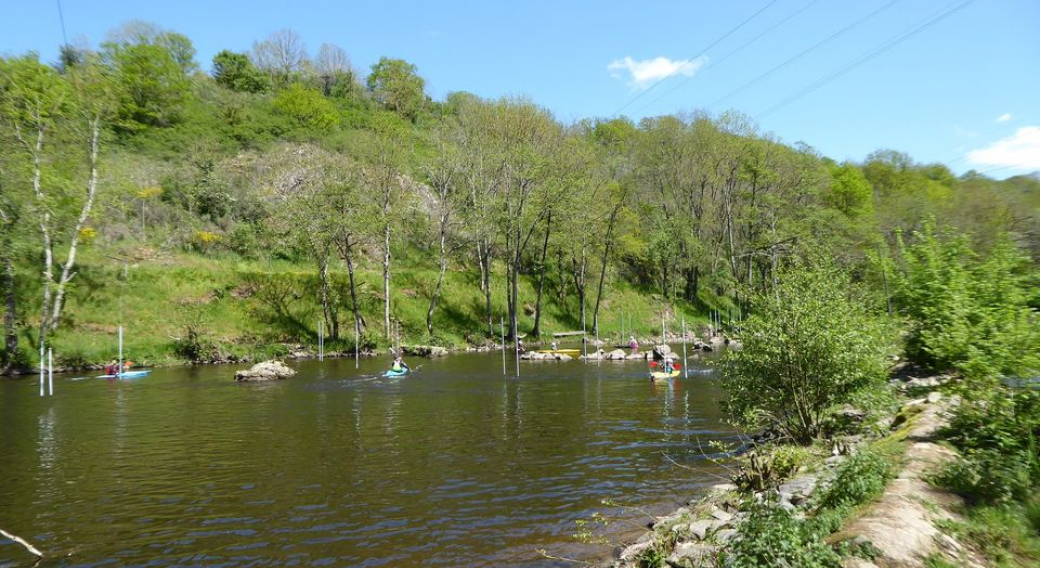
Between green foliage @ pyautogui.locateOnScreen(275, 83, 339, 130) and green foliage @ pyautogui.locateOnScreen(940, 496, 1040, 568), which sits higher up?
green foliage @ pyautogui.locateOnScreen(275, 83, 339, 130)

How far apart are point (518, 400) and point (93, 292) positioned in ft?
136

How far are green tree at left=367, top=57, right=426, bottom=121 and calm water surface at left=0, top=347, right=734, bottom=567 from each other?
110113 mm

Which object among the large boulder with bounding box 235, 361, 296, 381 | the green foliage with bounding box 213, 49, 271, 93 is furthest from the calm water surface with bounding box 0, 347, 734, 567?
the green foliage with bounding box 213, 49, 271, 93

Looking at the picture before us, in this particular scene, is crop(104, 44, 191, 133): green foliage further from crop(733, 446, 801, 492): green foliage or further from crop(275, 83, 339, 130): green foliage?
crop(733, 446, 801, 492): green foliage

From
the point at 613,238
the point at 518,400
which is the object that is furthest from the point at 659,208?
the point at 518,400

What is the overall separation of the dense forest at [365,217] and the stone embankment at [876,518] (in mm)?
18230

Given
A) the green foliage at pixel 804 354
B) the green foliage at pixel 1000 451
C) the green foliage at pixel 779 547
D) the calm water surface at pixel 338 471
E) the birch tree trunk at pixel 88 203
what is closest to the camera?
the green foliage at pixel 779 547

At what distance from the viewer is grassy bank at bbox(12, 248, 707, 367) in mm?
49781

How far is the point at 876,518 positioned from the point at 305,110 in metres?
111

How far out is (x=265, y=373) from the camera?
40.8 meters

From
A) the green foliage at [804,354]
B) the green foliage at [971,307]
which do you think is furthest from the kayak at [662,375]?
the green foliage at [971,307]

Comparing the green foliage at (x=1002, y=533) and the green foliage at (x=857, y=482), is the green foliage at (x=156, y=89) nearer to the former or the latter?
the green foliage at (x=857, y=482)

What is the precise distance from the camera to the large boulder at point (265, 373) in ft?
133

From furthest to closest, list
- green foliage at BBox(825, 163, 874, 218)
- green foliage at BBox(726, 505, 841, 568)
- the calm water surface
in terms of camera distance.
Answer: green foliage at BBox(825, 163, 874, 218) < the calm water surface < green foliage at BBox(726, 505, 841, 568)
